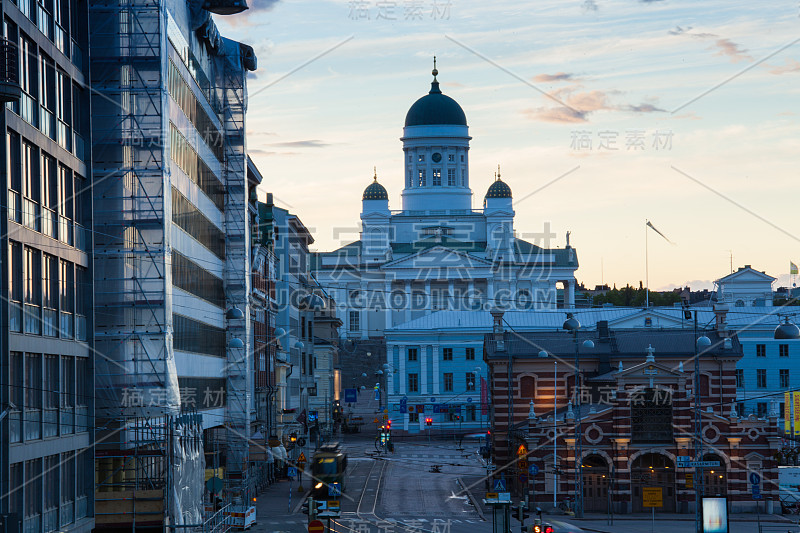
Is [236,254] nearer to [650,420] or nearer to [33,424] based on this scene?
[650,420]

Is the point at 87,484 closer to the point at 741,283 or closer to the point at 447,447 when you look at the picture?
the point at 447,447

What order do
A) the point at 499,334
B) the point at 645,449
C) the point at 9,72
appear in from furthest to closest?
the point at 499,334 → the point at 645,449 → the point at 9,72

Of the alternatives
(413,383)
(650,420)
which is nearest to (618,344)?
(650,420)

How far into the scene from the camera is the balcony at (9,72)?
31.9 metres

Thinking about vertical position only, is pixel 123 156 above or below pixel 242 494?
above

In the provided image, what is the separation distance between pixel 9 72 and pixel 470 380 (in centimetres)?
9817

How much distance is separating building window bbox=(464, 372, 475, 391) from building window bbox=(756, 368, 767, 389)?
27192 mm

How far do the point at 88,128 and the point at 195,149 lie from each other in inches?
724

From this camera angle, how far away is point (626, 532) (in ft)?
195

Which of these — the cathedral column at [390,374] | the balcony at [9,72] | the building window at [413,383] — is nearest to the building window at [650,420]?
the balcony at [9,72]

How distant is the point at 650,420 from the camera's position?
68625mm

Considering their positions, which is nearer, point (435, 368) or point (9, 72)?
point (9, 72)

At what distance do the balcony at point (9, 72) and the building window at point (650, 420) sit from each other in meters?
43.0

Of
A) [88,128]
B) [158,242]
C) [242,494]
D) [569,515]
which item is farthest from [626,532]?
[88,128]
